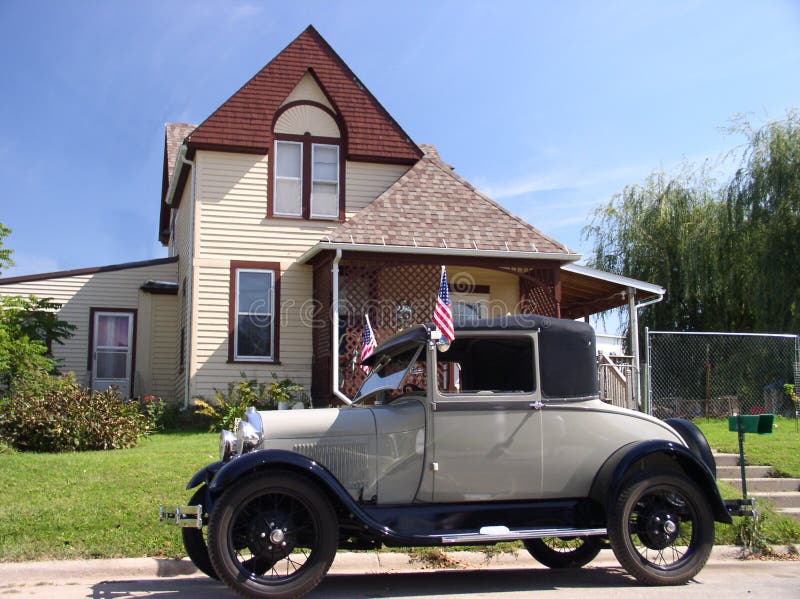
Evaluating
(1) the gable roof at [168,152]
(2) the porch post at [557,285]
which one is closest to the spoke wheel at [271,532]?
(2) the porch post at [557,285]

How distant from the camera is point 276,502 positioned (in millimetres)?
6223

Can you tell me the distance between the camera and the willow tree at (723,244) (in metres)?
21.7

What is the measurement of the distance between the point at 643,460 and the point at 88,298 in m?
15.6

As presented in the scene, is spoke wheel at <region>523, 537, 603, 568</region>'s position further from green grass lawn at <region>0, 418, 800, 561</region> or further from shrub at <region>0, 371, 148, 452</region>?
shrub at <region>0, 371, 148, 452</region>

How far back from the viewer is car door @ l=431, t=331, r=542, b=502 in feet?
21.6

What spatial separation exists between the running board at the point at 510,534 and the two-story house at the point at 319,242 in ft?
30.1

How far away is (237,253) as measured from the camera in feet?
57.1

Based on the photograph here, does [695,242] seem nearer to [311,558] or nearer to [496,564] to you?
[496,564]

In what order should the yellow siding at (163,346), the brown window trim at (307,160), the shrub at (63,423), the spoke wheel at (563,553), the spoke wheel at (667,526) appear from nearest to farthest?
the spoke wheel at (667,526), the spoke wheel at (563,553), the shrub at (63,423), the brown window trim at (307,160), the yellow siding at (163,346)

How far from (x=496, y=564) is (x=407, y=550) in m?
0.82

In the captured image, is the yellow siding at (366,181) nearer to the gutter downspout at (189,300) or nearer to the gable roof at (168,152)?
the gutter downspout at (189,300)

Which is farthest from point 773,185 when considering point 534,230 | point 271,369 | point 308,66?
point 271,369

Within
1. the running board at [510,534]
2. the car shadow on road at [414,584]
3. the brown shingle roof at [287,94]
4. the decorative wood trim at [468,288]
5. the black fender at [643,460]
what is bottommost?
the car shadow on road at [414,584]

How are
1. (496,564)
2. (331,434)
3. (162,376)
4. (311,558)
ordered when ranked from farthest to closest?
(162,376) < (496,564) < (331,434) < (311,558)
